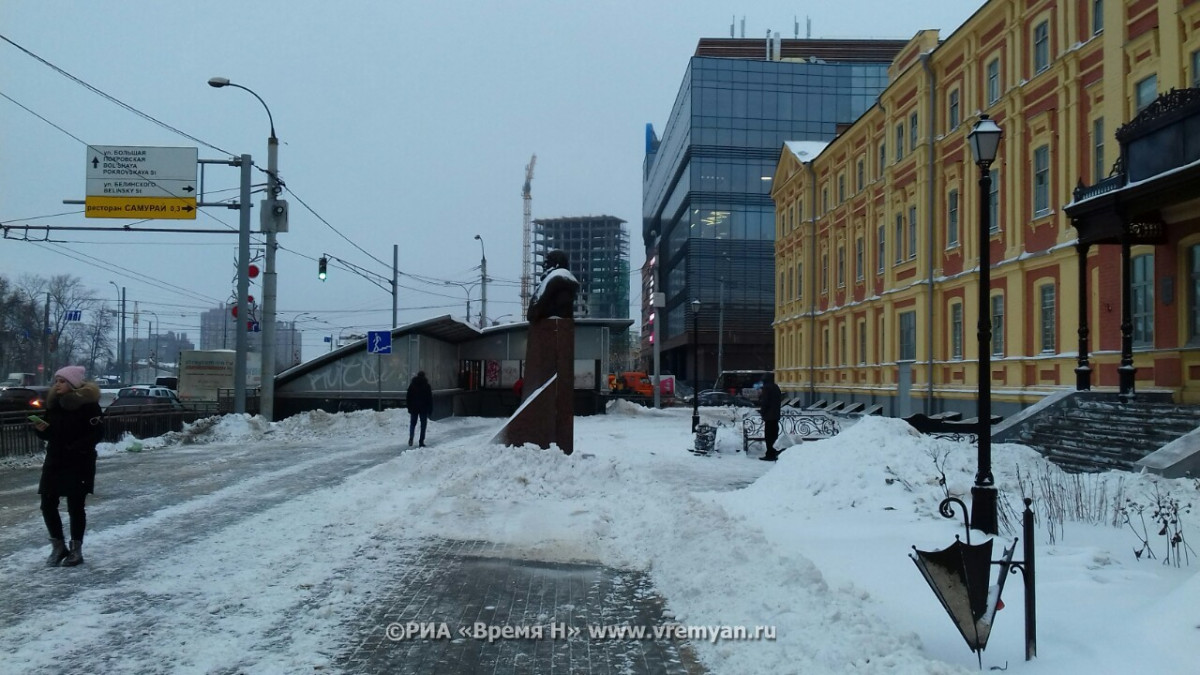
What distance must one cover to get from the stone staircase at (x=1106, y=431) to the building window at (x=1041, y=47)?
34.2 feet

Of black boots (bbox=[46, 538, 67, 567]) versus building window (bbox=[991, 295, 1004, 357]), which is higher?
building window (bbox=[991, 295, 1004, 357])

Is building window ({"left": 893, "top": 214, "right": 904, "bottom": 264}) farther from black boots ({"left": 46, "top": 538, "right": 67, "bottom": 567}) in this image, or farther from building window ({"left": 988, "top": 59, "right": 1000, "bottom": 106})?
black boots ({"left": 46, "top": 538, "right": 67, "bottom": 567})

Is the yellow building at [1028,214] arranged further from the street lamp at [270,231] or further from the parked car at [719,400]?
the street lamp at [270,231]

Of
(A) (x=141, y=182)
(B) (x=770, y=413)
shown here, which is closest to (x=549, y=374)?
(B) (x=770, y=413)

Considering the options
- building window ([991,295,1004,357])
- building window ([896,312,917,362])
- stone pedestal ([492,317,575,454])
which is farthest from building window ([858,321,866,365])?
stone pedestal ([492,317,575,454])

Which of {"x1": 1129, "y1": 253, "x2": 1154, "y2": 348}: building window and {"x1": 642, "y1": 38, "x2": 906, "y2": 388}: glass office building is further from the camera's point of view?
{"x1": 642, "y1": 38, "x2": 906, "y2": 388}: glass office building

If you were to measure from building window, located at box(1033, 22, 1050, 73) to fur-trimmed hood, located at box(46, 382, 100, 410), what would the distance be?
23344 millimetres

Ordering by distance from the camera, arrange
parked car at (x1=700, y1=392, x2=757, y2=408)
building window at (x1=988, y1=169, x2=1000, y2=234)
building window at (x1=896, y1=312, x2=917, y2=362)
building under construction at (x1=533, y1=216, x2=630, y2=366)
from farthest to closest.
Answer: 1. building under construction at (x1=533, y1=216, x2=630, y2=366)
2. parked car at (x1=700, y1=392, x2=757, y2=408)
3. building window at (x1=896, y1=312, x2=917, y2=362)
4. building window at (x1=988, y1=169, x2=1000, y2=234)

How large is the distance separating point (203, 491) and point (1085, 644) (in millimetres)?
11498

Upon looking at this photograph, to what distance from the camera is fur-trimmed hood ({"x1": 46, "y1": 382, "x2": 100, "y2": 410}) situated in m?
8.02

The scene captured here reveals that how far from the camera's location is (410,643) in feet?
19.3

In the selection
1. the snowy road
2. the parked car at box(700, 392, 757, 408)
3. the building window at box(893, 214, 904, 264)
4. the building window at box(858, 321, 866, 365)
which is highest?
the building window at box(893, 214, 904, 264)

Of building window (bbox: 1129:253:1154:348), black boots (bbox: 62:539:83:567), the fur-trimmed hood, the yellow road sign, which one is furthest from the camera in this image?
the yellow road sign

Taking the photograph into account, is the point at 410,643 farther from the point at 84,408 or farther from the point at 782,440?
the point at 782,440
